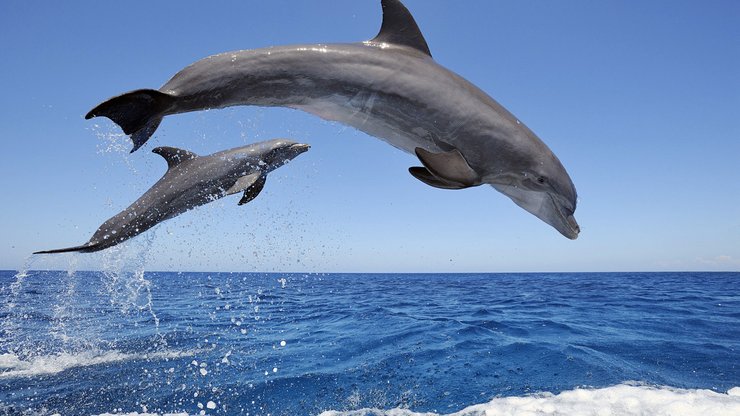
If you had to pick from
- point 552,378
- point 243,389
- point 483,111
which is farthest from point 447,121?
point 552,378

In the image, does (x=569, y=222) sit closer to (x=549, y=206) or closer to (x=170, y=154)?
(x=549, y=206)

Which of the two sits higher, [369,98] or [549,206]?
[369,98]

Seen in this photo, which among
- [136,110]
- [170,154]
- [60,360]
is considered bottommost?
[60,360]

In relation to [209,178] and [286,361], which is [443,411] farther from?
[209,178]

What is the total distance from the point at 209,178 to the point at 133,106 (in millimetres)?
3256

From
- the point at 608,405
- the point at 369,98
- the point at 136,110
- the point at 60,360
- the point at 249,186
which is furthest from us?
the point at 60,360

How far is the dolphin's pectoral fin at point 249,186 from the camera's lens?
19.3ft

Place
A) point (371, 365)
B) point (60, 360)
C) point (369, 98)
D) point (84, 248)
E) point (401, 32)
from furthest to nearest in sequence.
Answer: point (60, 360) → point (371, 365) → point (84, 248) → point (401, 32) → point (369, 98)

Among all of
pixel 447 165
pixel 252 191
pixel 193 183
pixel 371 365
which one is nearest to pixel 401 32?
pixel 447 165

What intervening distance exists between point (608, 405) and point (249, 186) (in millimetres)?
7712

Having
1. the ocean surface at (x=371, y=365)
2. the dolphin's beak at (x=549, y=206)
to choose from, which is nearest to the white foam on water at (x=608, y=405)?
the ocean surface at (x=371, y=365)

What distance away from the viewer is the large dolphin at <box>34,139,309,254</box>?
518cm

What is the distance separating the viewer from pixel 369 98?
10.7 ft

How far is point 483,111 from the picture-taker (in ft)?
10.8
